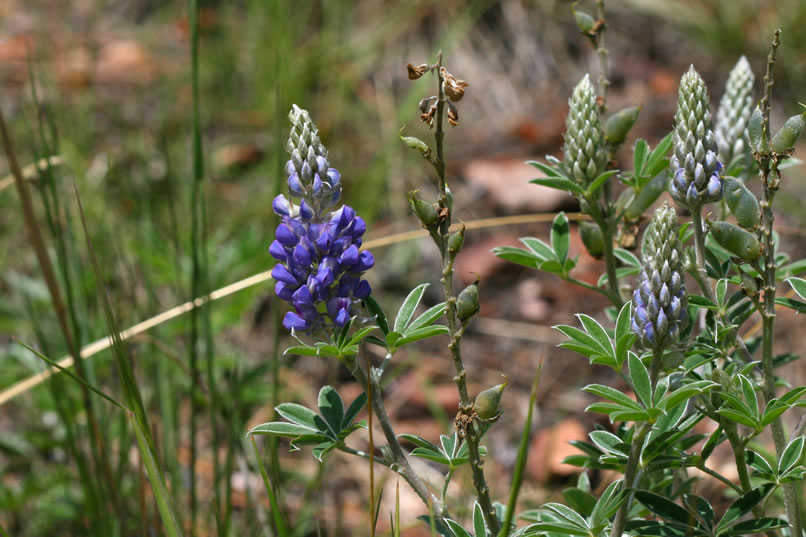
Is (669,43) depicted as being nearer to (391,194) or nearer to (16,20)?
(391,194)

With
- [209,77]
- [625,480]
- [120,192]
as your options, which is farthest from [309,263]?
[209,77]

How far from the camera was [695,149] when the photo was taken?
51.9 inches

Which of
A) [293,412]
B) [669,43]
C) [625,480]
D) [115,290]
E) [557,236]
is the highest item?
[669,43]

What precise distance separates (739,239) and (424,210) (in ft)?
1.64

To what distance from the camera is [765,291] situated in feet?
4.32

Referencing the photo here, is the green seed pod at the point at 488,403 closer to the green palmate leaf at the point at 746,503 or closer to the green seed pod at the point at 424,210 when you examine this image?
the green seed pod at the point at 424,210

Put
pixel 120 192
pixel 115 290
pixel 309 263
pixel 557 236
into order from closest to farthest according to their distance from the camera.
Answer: pixel 309 263
pixel 557 236
pixel 115 290
pixel 120 192

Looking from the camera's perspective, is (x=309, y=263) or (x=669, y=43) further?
(x=669, y=43)

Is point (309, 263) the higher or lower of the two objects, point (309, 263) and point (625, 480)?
the higher

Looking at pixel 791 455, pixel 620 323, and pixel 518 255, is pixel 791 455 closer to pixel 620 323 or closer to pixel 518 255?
pixel 620 323

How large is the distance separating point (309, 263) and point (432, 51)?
12.4ft

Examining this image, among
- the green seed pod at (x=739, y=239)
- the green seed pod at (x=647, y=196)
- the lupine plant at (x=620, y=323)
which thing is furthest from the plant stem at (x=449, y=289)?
the green seed pod at (x=647, y=196)

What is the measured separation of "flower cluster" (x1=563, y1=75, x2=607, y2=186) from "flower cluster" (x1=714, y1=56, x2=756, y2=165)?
1.23 ft

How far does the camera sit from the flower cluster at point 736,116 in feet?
5.65
